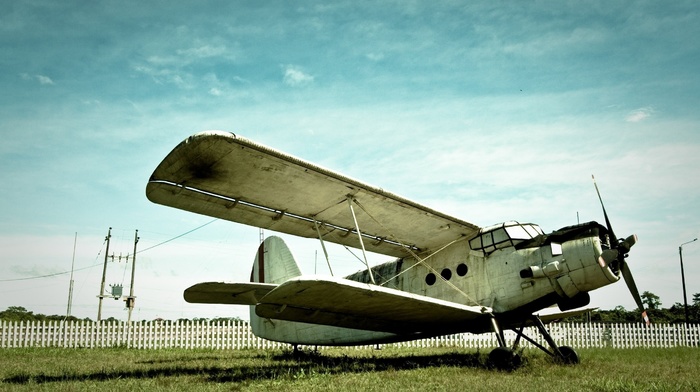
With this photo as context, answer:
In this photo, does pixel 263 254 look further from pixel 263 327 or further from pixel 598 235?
pixel 598 235

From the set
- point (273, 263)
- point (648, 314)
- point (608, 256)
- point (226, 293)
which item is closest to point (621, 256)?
point (608, 256)

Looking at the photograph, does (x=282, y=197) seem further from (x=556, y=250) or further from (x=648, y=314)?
(x=648, y=314)

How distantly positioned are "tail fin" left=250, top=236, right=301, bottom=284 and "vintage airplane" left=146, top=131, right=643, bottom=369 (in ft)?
6.74

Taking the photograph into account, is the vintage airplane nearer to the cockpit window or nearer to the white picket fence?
the cockpit window

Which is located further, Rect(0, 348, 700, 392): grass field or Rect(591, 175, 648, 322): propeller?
Rect(591, 175, 648, 322): propeller

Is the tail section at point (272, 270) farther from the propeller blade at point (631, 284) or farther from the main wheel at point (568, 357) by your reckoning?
the propeller blade at point (631, 284)

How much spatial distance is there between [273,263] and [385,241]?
11.5 feet

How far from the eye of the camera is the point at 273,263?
1302 centimetres

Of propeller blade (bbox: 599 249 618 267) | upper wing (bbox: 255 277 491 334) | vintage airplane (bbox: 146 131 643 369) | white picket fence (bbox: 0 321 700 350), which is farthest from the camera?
white picket fence (bbox: 0 321 700 350)

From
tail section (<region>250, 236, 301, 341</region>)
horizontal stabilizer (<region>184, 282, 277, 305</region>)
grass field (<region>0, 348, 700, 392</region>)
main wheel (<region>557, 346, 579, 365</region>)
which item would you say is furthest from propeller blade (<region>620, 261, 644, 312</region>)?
tail section (<region>250, 236, 301, 341</region>)

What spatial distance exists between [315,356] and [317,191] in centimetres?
559

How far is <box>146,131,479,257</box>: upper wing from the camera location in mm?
7500

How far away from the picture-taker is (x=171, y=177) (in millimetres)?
7926

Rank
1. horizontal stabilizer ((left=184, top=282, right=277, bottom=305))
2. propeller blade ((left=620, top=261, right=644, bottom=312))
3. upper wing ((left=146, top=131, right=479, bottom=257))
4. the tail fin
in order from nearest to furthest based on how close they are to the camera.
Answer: upper wing ((left=146, top=131, right=479, bottom=257)), horizontal stabilizer ((left=184, top=282, right=277, bottom=305)), propeller blade ((left=620, top=261, right=644, bottom=312)), the tail fin
